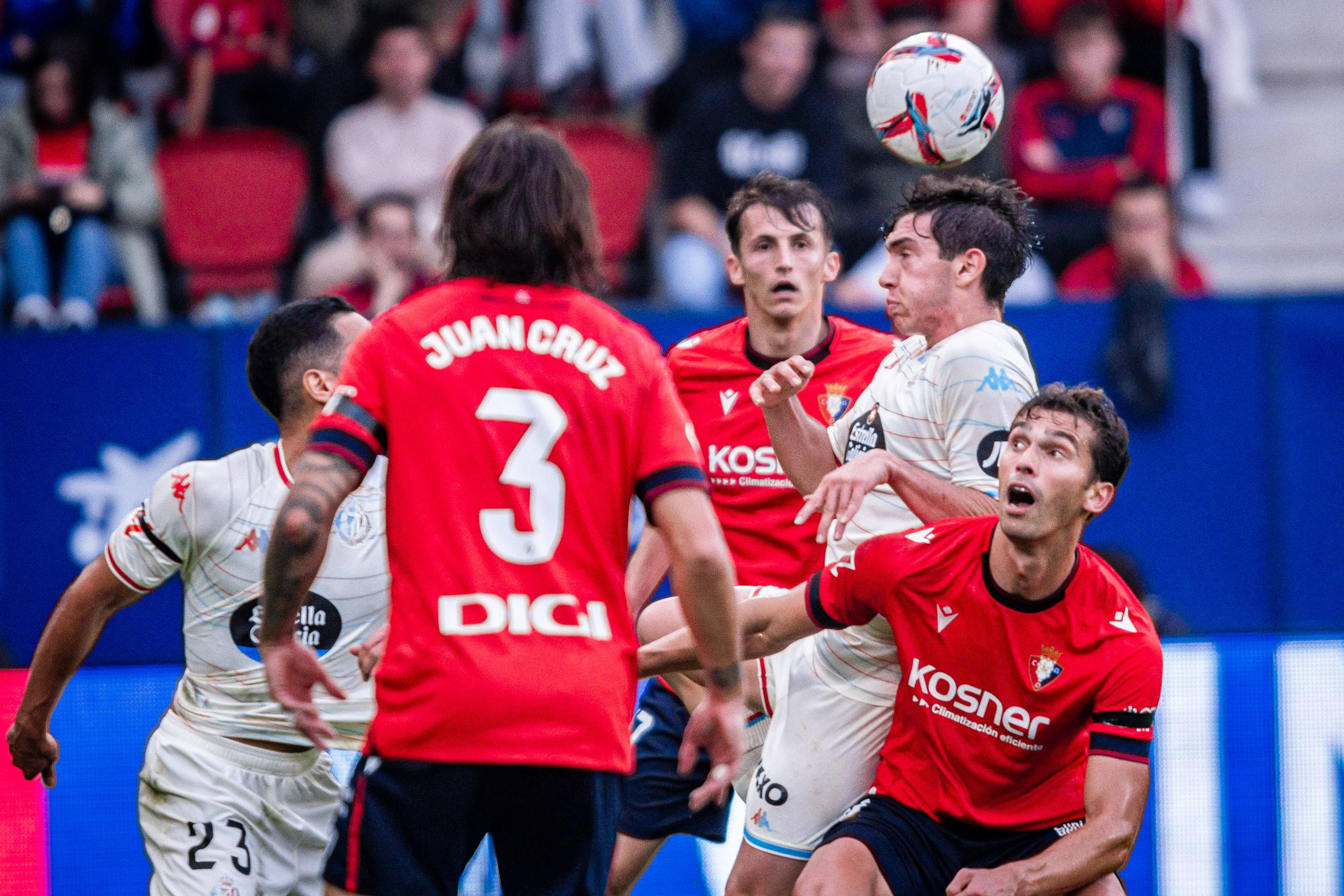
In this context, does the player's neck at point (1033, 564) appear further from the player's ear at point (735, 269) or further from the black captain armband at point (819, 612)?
the player's ear at point (735, 269)

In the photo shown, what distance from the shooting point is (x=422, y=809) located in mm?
3645

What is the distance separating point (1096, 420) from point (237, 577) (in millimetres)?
2543

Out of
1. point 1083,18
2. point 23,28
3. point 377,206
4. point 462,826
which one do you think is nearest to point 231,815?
point 462,826

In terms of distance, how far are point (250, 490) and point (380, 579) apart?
1.54 ft

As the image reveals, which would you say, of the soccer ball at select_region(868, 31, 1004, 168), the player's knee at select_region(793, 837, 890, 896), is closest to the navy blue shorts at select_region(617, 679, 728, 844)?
the player's knee at select_region(793, 837, 890, 896)

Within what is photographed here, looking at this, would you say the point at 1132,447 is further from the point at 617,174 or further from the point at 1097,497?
the point at 1097,497

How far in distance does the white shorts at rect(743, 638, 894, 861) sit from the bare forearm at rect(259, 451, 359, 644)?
2.11 metres

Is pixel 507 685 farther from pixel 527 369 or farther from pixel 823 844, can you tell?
pixel 823 844

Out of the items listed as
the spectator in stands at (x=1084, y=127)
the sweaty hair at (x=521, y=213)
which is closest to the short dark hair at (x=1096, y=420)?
the sweaty hair at (x=521, y=213)

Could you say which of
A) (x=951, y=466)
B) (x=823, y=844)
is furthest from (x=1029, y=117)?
(x=823, y=844)

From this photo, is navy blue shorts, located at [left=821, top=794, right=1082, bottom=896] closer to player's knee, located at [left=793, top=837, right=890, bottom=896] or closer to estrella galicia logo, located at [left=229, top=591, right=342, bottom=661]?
player's knee, located at [left=793, top=837, right=890, bottom=896]

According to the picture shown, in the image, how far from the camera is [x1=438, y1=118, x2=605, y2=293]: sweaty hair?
3.80m

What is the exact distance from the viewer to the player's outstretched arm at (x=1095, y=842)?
178 inches

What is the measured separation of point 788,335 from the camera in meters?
6.21
